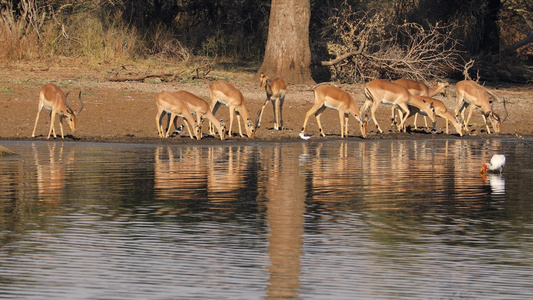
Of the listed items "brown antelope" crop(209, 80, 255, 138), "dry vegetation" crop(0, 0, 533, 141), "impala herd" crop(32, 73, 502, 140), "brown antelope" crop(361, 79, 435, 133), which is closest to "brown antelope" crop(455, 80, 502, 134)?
"impala herd" crop(32, 73, 502, 140)

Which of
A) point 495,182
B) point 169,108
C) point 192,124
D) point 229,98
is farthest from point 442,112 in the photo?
point 495,182

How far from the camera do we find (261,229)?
305 inches

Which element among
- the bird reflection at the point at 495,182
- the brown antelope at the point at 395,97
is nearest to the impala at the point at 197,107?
the brown antelope at the point at 395,97

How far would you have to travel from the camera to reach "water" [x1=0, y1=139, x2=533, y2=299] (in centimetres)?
581

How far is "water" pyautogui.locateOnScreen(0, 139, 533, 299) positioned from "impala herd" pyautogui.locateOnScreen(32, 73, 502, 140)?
372cm

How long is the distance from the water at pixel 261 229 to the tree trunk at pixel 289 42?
10.7 m

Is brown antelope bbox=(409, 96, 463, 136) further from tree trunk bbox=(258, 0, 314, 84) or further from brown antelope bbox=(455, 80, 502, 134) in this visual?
tree trunk bbox=(258, 0, 314, 84)

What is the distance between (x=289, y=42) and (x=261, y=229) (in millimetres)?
16876

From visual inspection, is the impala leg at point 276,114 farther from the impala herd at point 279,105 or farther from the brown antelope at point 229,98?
the brown antelope at point 229,98

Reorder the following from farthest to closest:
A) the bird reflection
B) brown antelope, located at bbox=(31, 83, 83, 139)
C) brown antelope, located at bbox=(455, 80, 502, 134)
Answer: brown antelope, located at bbox=(455, 80, 502, 134) → brown antelope, located at bbox=(31, 83, 83, 139) → the bird reflection

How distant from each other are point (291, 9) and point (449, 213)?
52.4 feet

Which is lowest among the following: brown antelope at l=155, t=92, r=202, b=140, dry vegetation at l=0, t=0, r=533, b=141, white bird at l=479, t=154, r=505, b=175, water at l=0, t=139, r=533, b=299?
water at l=0, t=139, r=533, b=299

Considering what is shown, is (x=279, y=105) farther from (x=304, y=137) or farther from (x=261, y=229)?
(x=261, y=229)

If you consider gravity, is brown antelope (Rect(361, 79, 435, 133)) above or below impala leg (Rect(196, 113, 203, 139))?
above
